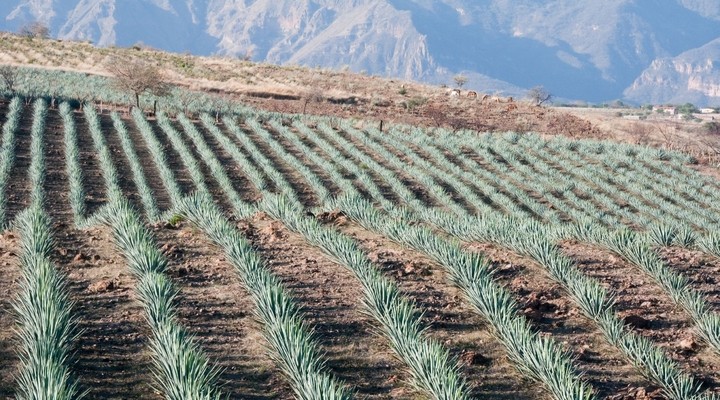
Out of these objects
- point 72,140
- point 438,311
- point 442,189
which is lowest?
point 438,311

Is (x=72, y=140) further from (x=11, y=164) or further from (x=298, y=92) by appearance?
(x=298, y=92)

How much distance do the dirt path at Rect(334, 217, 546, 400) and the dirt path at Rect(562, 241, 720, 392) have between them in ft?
4.08

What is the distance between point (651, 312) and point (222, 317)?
350cm

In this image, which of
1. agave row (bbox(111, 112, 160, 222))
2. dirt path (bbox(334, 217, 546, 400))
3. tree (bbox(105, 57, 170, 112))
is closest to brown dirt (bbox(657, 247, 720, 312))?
dirt path (bbox(334, 217, 546, 400))

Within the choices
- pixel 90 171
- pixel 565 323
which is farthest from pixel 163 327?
pixel 90 171

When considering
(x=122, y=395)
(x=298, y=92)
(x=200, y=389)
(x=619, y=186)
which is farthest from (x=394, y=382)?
(x=298, y=92)

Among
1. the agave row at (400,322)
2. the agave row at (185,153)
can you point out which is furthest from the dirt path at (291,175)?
the agave row at (400,322)

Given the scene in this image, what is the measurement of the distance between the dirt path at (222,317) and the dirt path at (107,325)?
1.30ft

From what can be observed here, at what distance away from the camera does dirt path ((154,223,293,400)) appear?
16.0ft

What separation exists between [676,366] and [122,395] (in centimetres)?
371

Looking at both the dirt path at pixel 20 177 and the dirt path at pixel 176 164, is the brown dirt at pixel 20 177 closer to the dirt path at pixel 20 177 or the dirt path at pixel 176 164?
the dirt path at pixel 20 177

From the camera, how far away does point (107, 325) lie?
5.50m

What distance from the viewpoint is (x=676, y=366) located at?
5270 mm

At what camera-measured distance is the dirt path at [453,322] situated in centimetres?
505
